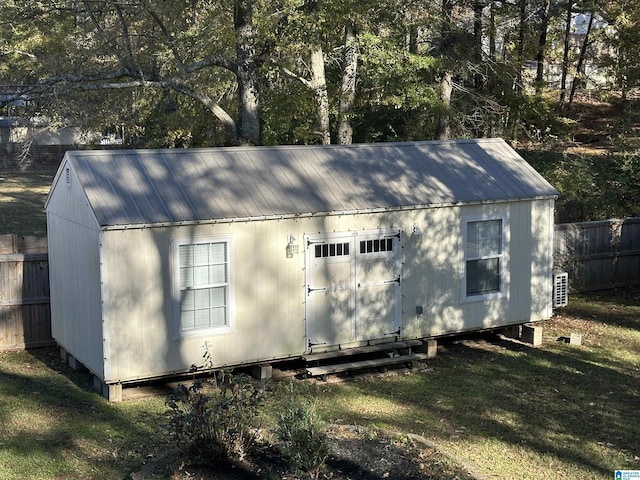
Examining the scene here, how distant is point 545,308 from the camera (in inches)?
595

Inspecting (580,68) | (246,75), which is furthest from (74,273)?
(580,68)

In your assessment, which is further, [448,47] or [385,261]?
[448,47]

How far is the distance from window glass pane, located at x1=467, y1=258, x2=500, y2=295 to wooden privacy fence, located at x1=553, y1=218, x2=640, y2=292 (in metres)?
4.77

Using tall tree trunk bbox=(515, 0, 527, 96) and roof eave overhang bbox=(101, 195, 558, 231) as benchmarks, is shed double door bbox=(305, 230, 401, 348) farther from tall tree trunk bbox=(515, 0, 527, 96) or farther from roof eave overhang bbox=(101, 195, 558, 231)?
tall tree trunk bbox=(515, 0, 527, 96)

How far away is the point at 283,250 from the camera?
1248 cm

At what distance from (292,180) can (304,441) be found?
5847 mm

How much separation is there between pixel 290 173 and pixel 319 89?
378 inches

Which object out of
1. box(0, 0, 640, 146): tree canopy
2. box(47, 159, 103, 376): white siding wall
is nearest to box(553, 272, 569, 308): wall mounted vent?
box(0, 0, 640, 146): tree canopy

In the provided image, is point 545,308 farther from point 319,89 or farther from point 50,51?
point 50,51

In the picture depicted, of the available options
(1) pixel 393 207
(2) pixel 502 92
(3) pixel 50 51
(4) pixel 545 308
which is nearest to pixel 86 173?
(1) pixel 393 207

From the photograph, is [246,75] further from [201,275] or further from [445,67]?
[201,275]

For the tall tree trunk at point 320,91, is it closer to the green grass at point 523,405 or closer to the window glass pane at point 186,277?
the green grass at point 523,405

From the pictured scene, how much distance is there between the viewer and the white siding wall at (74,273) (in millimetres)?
11562

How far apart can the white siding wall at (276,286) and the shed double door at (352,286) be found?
153 mm
